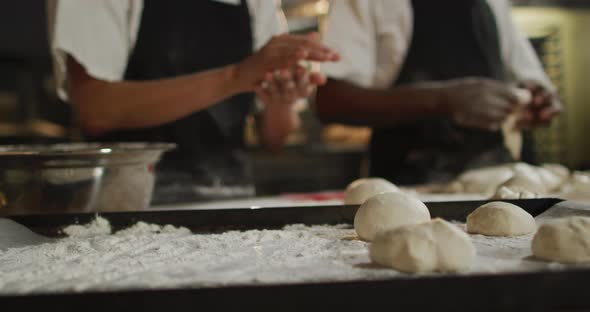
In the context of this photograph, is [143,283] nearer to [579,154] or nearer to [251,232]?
[251,232]

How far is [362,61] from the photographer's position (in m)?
2.11

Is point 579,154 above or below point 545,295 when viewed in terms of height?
below

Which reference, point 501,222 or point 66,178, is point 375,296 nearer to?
point 501,222

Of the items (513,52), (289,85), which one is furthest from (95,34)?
(513,52)

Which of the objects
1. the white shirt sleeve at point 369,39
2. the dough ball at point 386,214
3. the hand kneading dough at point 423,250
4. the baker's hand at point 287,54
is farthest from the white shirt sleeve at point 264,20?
the hand kneading dough at point 423,250

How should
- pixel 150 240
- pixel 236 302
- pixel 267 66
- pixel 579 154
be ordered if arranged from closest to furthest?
pixel 236 302 < pixel 150 240 < pixel 267 66 < pixel 579 154

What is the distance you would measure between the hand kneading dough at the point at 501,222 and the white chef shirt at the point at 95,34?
117 cm

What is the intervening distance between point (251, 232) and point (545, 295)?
1.85ft

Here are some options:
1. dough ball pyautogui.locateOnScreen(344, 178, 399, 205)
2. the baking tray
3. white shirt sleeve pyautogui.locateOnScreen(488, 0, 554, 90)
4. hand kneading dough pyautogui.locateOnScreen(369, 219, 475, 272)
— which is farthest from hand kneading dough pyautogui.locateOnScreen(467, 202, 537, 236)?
white shirt sleeve pyautogui.locateOnScreen(488, 0, 554, 90)

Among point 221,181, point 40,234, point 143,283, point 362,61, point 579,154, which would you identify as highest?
point 362,61

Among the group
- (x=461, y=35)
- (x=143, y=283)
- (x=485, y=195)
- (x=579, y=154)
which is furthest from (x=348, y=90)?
(x=579, y=154)

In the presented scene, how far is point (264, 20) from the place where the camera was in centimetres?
200

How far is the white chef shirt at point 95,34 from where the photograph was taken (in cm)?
152

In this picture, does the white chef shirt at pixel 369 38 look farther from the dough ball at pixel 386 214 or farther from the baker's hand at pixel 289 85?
the dough ball at pixel 386 214
